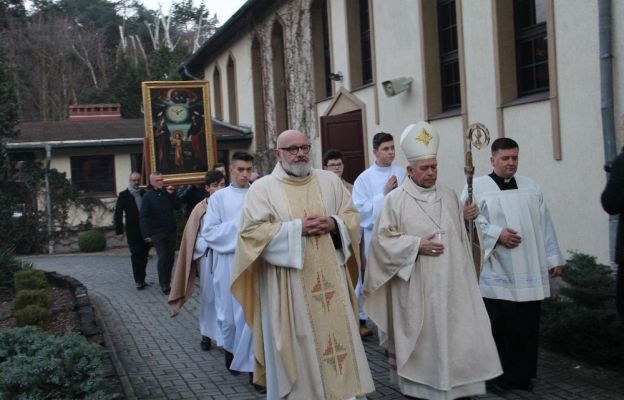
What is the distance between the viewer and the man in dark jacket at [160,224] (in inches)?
476

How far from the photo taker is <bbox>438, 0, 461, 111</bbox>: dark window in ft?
41.0

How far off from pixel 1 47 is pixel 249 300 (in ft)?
34.0

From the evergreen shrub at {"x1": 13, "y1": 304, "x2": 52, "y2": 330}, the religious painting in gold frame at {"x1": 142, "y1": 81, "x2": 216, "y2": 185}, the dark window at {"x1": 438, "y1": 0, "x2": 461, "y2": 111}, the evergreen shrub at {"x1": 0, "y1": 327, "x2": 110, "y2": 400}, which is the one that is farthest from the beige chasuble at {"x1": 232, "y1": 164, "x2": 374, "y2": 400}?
the religious painting in gold frame at {"x1": 142, "y1": 81, "x2": 216, "y2": 185}

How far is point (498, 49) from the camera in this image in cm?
1060

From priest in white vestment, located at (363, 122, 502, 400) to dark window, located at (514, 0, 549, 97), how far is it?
215 inches

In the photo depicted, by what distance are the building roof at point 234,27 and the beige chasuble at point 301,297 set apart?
14196mm

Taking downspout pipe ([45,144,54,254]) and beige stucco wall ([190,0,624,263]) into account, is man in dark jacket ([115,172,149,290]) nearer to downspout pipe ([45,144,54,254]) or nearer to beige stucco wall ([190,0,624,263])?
beige stucco wall ([190,0,624,263])

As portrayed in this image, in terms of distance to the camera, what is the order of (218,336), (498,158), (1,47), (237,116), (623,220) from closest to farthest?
(623,220) < (498,158) < (218,336) < (1,47) < (237,116)

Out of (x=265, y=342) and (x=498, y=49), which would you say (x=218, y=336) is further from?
(x=498, y=49)

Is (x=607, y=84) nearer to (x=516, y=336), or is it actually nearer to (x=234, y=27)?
(x=516, y=336)

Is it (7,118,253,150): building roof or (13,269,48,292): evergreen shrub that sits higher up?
(7,118,253,150): building roof

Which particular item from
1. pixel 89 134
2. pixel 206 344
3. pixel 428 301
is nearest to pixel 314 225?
pixel 428 301

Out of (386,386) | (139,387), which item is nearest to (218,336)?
(139,387)

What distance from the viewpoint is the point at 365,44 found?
15.6 meters
